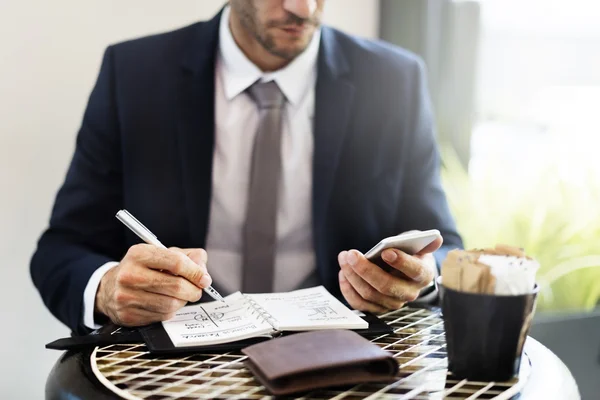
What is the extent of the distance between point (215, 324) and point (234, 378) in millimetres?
183

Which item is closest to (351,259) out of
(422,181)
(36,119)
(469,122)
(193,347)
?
(193,347)

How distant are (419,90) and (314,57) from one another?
0.89 feet

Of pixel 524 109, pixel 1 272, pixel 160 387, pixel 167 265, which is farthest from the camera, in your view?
pixel 524 109

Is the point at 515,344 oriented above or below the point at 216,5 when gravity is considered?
below

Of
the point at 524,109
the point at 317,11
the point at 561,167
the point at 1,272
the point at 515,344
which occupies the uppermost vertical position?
the point at 317,11

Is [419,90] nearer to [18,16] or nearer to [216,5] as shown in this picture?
[216,5]

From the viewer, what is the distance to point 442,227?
143cm

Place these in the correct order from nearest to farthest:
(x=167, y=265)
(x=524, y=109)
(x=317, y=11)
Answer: (x=167, y=265) < (x=317, y=11) < (x=524, y=109)

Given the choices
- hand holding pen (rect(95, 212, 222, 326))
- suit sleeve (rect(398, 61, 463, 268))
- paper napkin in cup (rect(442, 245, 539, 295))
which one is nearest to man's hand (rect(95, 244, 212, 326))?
hand holding pen (rect(95, 212, 222, 326))

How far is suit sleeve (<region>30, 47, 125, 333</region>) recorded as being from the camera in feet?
4.17

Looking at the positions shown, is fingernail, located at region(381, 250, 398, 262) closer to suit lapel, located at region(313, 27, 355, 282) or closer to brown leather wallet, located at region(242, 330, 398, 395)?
brown leather wallet, located at region(242, 330, 398, 395)

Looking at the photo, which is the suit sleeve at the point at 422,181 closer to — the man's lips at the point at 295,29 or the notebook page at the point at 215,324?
the man's lips at the point at 295,29

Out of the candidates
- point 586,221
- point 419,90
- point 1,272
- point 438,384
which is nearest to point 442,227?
point 419,90

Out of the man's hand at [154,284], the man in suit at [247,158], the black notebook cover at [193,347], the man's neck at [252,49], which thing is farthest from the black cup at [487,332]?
the man's neck at [252,49]
